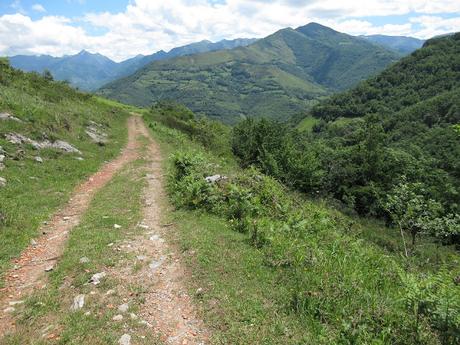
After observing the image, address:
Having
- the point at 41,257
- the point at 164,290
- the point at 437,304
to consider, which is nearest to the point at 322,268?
the point at 437,304

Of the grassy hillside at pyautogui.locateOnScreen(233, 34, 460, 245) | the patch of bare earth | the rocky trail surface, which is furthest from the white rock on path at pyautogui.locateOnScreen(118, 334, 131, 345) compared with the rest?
the grassy hillside at pyautogui.locateOnScreen(233, 34, 460, 245)

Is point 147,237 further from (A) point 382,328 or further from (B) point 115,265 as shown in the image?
(A) point 382,328

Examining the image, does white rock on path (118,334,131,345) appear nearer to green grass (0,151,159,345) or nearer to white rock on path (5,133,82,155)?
green grass (0,151,159,345)

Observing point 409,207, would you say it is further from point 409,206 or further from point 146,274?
point 146,274

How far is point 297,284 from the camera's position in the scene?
26.2 feet

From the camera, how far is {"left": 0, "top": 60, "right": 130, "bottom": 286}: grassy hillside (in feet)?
39.1

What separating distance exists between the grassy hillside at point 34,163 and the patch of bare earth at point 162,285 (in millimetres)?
3538

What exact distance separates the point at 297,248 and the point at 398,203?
55.1 ft

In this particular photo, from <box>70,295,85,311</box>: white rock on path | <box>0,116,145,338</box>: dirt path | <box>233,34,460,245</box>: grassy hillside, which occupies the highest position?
<box>70,295,85,311</box>: white rock on path

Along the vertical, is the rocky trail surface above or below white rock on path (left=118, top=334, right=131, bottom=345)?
below

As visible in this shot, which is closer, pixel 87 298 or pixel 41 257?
pixel 87 298

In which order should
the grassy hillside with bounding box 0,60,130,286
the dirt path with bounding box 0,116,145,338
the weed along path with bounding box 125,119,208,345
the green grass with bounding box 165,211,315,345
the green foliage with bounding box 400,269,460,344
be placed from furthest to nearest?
the grassy hillside with bounding box 0,60,130,286 < the dirt path with bounding box 0,116,145,338 < the weed along path with bounding box 125,119,208,345 < the green grass with bounding box 165,211,315,345 < the green foliage with bounding box 400,269,460,344

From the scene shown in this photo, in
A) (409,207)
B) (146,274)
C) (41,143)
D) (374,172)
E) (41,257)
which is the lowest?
(374,172)

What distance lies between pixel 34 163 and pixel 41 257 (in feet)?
32.9
